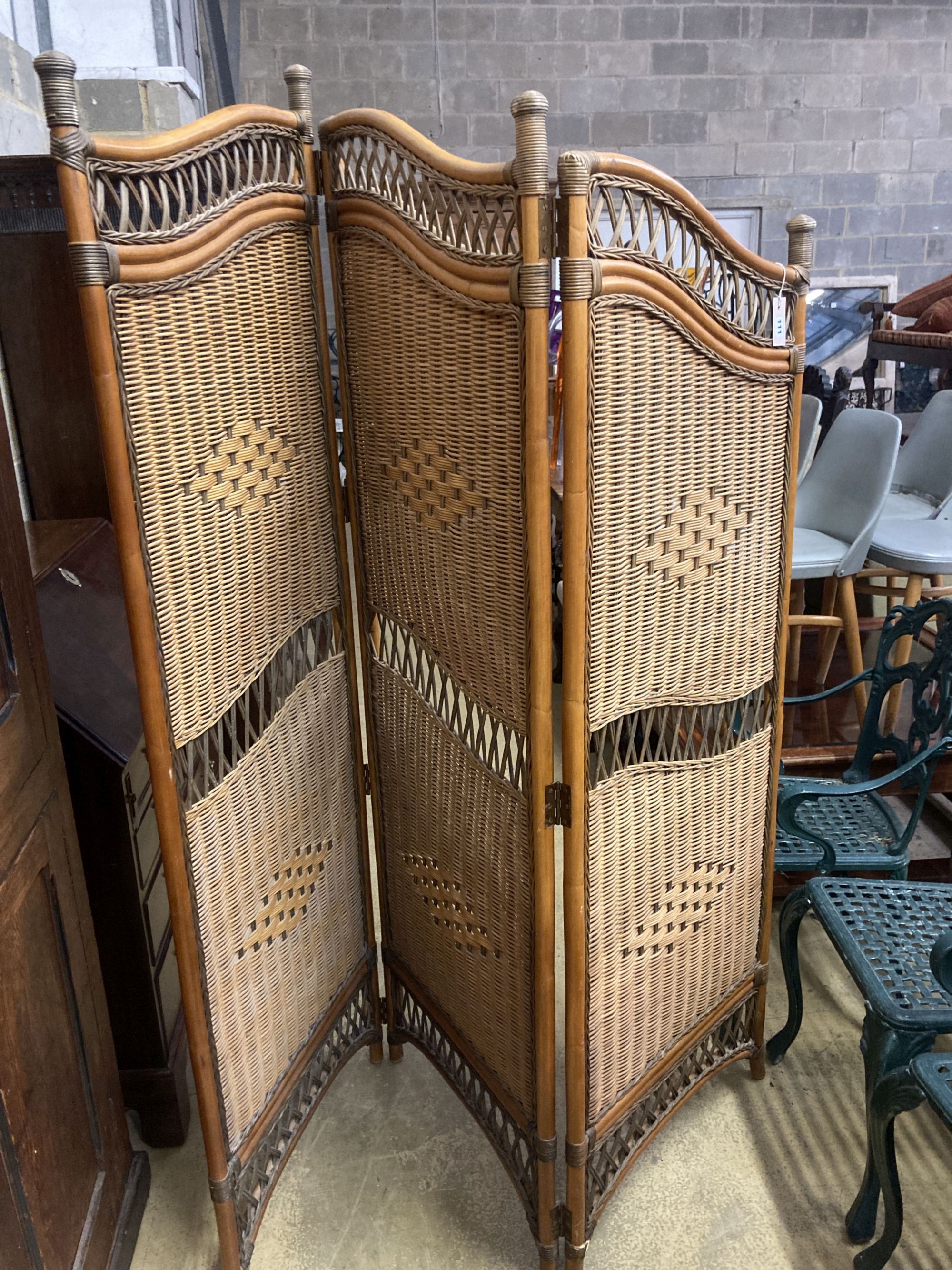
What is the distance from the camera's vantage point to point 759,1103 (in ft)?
6.10

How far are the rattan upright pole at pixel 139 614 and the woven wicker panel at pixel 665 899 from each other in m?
0.58

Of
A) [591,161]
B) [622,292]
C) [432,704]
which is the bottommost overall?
[432,704]

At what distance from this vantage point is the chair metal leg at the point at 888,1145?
55.9 inches

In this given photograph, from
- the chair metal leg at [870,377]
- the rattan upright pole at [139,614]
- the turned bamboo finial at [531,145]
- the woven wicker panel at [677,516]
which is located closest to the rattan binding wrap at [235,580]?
the rattan upright pole at [139,614]

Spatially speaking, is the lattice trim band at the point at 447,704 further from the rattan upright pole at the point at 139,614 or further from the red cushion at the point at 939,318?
the red cushion at the point at 939,318

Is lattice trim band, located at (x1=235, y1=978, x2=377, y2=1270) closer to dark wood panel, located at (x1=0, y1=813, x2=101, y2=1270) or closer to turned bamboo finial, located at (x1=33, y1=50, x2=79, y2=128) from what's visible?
dark wood panel, located at (x1=0, y1=813, x2=101, y2=1270)

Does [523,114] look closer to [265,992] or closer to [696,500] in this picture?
[696,500]

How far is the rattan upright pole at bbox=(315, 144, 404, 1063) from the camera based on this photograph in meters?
1.51

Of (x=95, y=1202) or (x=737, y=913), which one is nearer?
(x=95, y=1202)

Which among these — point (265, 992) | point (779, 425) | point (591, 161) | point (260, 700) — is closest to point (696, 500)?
point (779, 425)

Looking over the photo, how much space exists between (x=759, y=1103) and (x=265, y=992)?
1.00 meters

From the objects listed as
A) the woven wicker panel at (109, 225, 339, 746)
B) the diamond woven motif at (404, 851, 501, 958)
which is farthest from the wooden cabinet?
Result: the diamond woven motif at (404, 851, 501, 958)

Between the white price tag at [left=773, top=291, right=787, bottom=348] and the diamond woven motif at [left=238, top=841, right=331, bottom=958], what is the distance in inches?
44.1

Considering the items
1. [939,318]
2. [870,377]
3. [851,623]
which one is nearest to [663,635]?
[851,623]
